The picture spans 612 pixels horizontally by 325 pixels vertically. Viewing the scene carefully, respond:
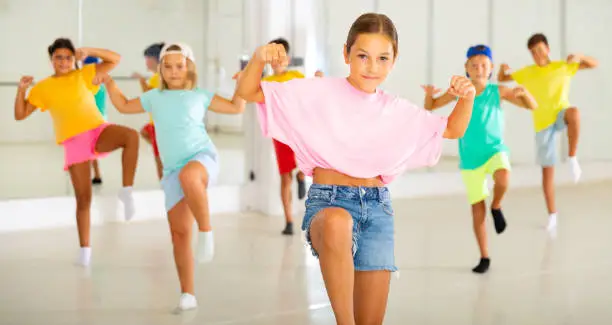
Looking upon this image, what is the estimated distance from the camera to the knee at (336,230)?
231 cm

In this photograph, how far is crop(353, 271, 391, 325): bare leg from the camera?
2.54m

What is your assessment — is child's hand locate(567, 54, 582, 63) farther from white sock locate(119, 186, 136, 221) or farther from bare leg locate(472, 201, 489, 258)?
white sock locate(119, 186, 136, 221)

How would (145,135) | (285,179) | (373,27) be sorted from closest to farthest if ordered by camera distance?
(373,27) → (285,179) → (145,135)

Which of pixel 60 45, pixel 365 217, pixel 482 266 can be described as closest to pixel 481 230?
pixel 482 266

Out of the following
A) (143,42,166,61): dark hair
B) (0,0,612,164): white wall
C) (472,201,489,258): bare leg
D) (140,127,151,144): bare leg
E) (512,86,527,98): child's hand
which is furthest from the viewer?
(140,127,151,144): bare leg

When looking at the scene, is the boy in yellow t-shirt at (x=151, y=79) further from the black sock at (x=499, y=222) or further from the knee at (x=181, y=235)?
the black sock at (x=499, y=222)

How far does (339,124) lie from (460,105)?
42 cm

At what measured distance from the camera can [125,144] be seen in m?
4.54

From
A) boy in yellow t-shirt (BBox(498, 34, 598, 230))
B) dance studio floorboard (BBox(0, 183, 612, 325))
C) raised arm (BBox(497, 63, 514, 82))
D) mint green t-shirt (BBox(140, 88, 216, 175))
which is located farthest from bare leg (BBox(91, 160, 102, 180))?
boy in yellow t-shirt (BBox(498, 34, 598, 230))

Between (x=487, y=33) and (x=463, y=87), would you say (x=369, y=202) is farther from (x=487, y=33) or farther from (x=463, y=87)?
(x=487, y=33)

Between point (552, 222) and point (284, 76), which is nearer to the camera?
point (284, 76)

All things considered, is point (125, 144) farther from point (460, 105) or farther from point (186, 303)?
point (460, 105)

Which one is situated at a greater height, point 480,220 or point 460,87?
point 460,87

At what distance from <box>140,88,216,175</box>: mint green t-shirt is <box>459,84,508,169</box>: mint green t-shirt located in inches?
65.8
